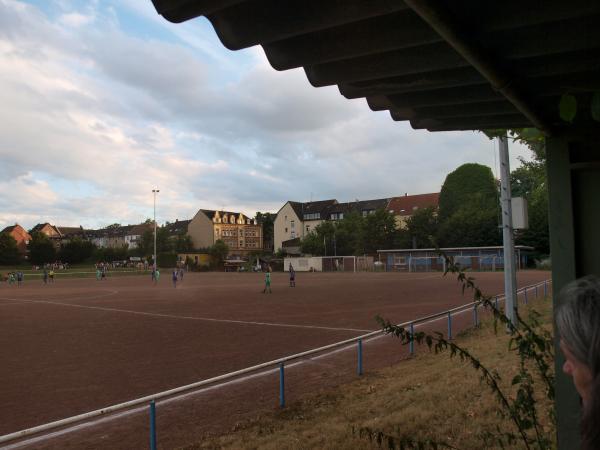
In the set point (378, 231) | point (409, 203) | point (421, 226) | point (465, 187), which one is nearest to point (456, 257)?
point (421, 226)

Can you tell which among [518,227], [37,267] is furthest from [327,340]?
[37,267]

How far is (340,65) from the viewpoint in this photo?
2959 millimetres

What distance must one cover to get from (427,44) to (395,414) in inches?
195

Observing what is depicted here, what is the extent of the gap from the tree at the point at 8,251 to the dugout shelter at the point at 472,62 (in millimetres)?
94219

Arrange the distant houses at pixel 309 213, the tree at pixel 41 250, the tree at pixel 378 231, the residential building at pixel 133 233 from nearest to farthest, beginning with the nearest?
the tree at pixel 378 231 < the tree at pixel 41 250 < the distant houses at pixel 309 213 < the residential building at pixel 133 233

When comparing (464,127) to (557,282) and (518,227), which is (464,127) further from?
(518,227)

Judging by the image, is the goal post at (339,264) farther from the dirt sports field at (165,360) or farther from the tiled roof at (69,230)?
the tiled roof at (69,230)

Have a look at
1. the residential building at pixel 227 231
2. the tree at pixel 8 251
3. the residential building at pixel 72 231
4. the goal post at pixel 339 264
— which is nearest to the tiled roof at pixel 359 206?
the residential building at pixel 227 231

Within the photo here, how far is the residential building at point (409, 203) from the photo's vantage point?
101 meters

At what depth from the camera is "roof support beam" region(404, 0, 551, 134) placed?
1.86 m

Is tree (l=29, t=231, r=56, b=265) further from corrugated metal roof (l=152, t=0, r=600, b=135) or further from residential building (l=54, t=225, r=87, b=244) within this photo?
corrugated metal roof (l=152, t=0, r=600, b=135)

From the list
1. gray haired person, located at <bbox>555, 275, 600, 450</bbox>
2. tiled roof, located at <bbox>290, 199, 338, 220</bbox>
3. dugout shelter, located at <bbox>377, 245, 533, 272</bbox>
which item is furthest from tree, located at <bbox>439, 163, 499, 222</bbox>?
gray haired person, located at <bbox>555, 275, 600, 450</bbox>

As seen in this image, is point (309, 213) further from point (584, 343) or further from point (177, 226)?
point (584, 343)

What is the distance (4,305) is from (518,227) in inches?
1034
